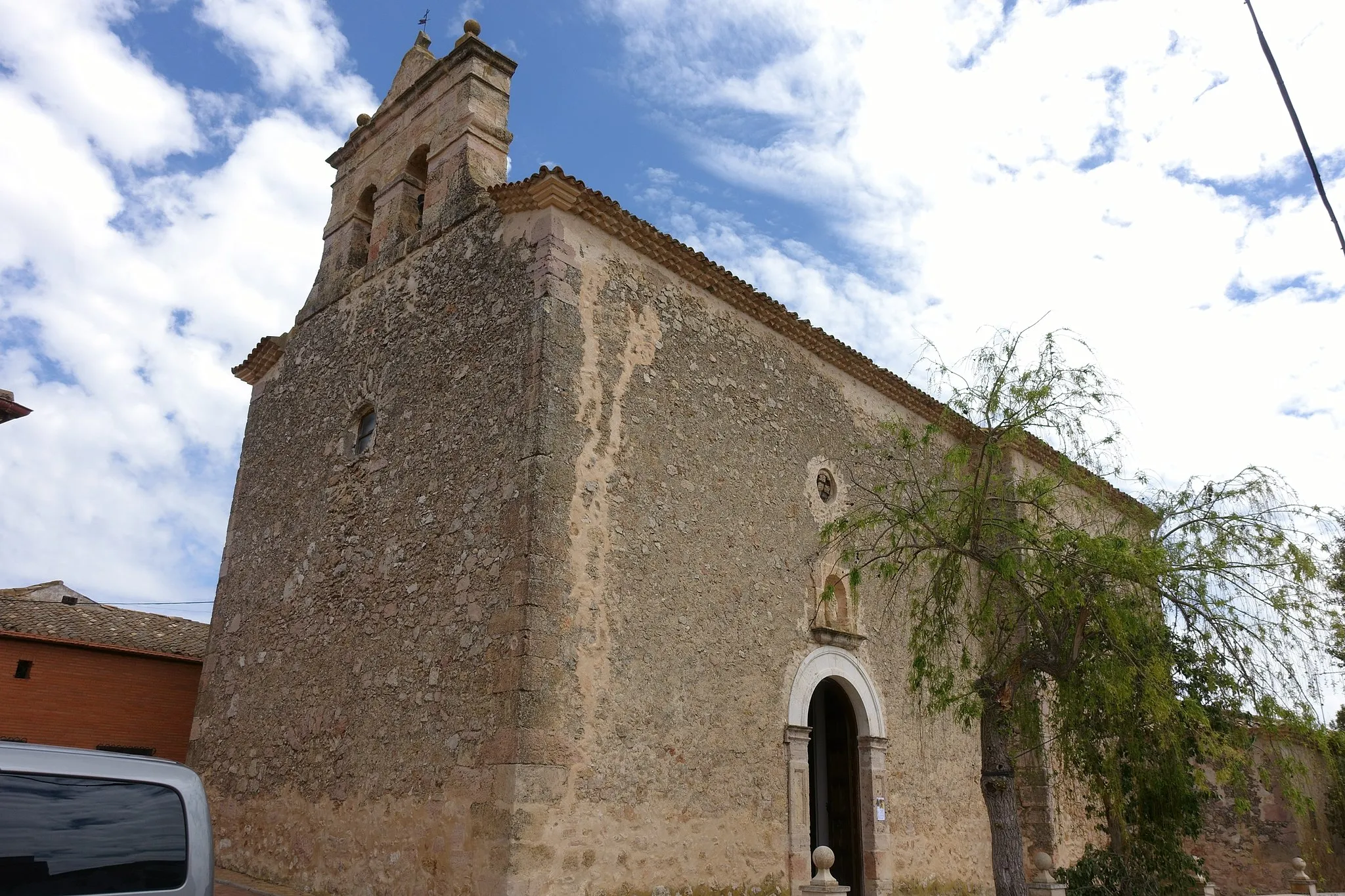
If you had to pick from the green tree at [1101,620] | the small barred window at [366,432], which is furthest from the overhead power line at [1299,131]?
the small barred window at [366,432]

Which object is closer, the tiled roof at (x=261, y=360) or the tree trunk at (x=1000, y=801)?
the tree trunk at (x=1000, y=801)

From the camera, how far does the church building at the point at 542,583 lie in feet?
24.3

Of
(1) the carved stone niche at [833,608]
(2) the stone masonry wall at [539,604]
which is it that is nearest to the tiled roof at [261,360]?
(2) the stone masonry wall at [539,604]

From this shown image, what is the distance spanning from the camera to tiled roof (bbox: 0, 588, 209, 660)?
40.2 feet

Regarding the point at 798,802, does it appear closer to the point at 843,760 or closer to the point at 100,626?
the point at 843,760

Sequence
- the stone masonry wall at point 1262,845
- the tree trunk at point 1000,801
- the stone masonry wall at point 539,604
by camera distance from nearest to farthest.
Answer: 1. the stone masonry wall at point 539,604
2. the tree trunk at point 1000,801
3. the stone masonry wall at point 1262,845

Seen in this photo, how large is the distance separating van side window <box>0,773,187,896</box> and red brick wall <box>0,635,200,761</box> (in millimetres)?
9723

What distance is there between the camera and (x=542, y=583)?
24.1 feet

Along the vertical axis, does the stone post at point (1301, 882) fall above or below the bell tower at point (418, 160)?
below

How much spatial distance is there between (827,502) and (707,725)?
3.20m

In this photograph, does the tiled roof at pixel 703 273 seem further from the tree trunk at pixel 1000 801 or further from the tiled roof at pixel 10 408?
the tiled roof at pixel 10 408

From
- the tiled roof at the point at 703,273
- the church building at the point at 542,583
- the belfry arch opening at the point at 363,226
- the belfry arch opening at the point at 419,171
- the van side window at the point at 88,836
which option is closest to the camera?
the van side window at the point at 88,836

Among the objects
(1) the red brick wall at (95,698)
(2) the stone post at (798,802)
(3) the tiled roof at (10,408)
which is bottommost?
(2) the stone post at (798,802)

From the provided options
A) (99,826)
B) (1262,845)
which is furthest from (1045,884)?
(1262,845)
